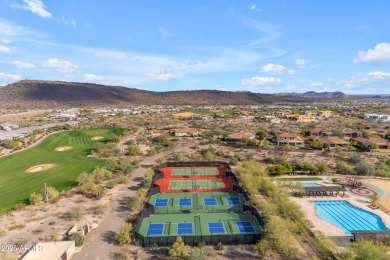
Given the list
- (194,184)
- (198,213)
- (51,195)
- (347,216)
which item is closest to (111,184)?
(51,195)

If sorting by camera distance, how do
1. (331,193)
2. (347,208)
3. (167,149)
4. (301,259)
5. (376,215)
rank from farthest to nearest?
(167,149) < (331,193) < (347,208) < (376,215) < (301,259)

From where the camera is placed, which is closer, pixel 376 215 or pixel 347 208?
pixel 376 215

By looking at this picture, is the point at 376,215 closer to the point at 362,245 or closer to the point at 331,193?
the point at 331,193

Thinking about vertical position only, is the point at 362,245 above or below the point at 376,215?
above

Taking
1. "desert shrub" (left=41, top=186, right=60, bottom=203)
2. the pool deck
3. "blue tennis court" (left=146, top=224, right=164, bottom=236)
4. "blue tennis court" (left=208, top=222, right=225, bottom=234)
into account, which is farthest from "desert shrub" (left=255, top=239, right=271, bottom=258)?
"desert shrub" (left=41, top=186, right=60, bottom=203)

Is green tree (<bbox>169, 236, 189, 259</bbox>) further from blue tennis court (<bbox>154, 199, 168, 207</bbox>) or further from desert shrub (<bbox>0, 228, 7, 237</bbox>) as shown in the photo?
desert shrub (<bbox>0, 228, 7, 237</bbox>)

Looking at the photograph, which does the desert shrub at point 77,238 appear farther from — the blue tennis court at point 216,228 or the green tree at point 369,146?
the green tree at point 369,146

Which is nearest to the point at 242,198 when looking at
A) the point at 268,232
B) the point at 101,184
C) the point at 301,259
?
the point at 268,232
